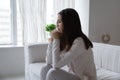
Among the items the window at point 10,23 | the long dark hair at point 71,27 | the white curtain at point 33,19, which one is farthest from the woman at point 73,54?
the window at point 10,23

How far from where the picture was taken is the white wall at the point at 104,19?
3628 millimetres

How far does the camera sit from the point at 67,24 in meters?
1.79

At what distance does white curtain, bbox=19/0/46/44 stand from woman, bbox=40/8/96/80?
184 cm

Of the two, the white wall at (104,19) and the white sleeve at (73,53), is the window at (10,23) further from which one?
the white sleeve at (73,53)

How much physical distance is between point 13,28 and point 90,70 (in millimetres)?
2257

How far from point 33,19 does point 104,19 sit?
1290 mm

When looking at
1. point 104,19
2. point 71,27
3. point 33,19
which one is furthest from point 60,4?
point 71,27

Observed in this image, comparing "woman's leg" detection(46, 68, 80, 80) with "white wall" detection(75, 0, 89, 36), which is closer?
"woman's leg" detection(46, 68, 80, 80)

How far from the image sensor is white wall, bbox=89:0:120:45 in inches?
143

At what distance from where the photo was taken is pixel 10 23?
12.0 feet

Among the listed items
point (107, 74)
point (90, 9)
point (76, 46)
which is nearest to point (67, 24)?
point (76, 46)

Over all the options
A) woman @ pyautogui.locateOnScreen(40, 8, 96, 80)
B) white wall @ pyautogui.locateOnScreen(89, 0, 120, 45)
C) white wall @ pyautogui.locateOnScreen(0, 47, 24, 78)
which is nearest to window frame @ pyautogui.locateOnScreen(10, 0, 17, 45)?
white wall @ pyautogui.locateOnScreen(0, 47, 24, 78)

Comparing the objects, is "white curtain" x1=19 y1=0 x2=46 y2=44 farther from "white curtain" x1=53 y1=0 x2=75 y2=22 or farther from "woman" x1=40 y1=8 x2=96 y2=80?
"woman" x1=40 y1=8 x2=96 y2=80

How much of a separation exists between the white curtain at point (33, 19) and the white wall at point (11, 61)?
0.25m
